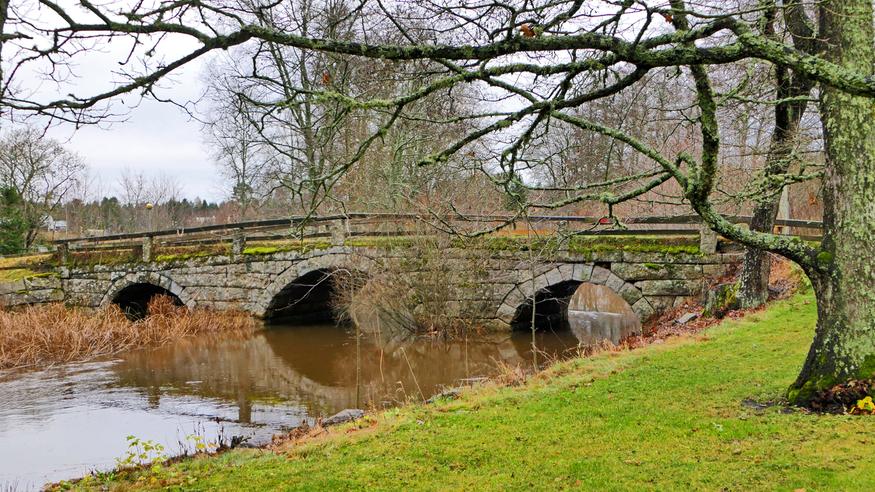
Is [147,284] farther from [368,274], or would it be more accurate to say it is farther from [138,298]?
[368,274]

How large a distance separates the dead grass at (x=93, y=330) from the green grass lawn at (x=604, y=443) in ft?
31.8

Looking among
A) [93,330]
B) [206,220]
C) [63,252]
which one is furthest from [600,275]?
[206,220]

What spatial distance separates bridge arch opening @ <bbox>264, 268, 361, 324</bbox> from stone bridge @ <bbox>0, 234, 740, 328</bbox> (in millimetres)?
45

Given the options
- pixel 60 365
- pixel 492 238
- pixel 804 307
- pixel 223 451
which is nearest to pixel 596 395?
pixel 223 451

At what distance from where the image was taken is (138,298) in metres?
20.9

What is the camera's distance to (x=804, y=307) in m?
9.49

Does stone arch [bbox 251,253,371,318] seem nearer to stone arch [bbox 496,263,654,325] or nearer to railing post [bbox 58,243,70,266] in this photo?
stone arch [bbox 496,263,654,325]

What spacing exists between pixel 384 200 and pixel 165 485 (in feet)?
34.0

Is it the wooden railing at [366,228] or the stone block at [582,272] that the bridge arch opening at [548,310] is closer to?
the stone block at [582,272]

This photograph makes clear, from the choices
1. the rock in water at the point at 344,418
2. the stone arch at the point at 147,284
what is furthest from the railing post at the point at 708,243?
the stone arch at the point at 147,284

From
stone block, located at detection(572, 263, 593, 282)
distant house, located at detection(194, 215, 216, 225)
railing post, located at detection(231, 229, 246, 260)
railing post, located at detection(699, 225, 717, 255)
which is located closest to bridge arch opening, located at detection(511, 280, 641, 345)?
stone block, located at detection(572, 263, 593, 282)

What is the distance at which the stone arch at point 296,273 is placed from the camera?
1627cm

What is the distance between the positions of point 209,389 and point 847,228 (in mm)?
9539

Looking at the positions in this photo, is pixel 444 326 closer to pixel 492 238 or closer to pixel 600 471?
pixel 492 238
